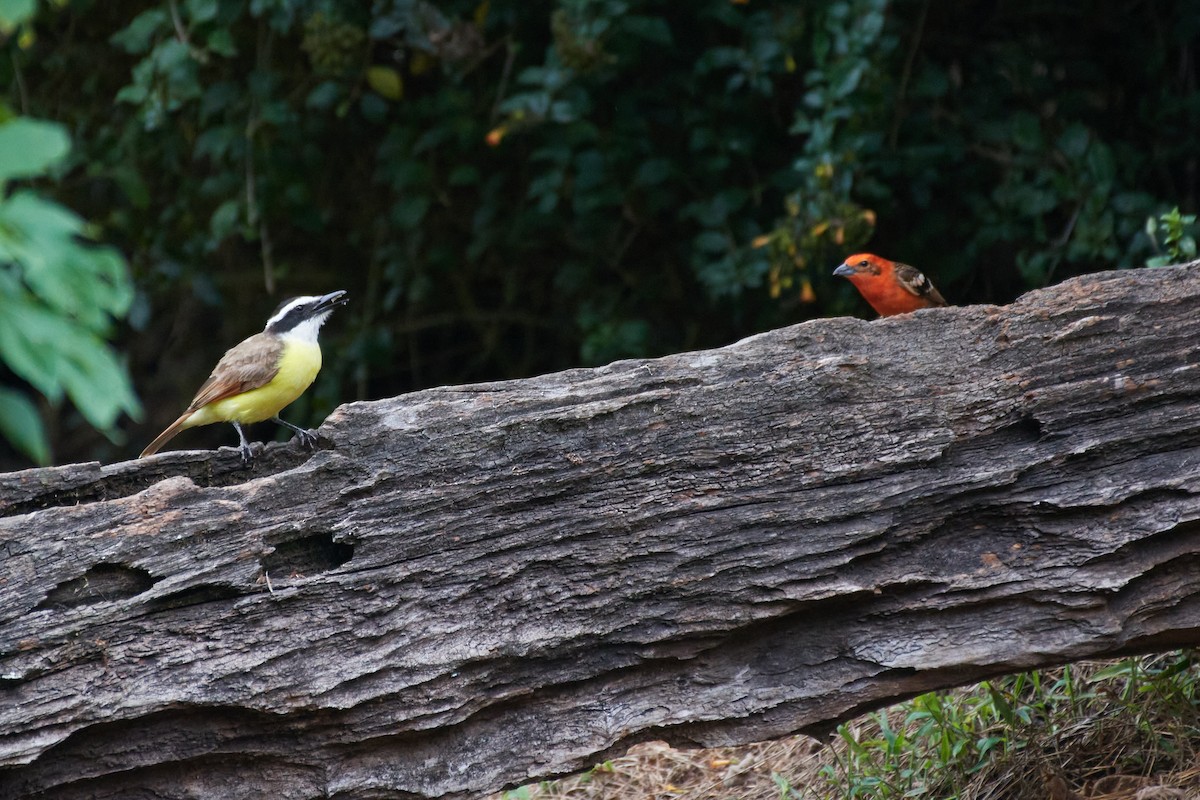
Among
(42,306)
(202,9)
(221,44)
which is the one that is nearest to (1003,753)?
(42,306)

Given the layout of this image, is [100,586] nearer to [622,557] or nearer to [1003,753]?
[622,557]

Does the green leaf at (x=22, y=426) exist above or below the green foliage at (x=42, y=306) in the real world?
below

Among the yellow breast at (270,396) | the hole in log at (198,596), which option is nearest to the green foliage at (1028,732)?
the hole in log at (198,596)

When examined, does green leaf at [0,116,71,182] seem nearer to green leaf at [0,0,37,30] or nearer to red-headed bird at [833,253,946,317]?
green leaf at [0,0,37,30]

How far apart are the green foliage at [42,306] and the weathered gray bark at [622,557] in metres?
2.32

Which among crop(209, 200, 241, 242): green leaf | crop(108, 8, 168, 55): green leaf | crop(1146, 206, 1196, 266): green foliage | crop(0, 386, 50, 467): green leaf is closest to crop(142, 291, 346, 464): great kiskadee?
crop(209, 200, 241, 242): green leaf

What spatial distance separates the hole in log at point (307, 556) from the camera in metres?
3.55

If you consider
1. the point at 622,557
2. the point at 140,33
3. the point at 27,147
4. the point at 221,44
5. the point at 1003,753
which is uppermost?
the point at 140,33

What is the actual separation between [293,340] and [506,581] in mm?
1956

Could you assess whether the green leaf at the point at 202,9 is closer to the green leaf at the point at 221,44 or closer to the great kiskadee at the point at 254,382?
the green leaf at the point at 221,44

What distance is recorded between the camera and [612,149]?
6590 millimetres

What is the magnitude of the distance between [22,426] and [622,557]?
8.35ft

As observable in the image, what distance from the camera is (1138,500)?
3.68 meters

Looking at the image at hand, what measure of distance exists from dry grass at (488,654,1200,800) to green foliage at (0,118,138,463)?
3596 mm
